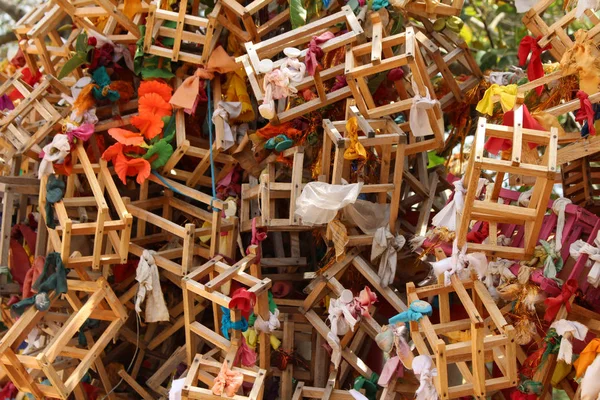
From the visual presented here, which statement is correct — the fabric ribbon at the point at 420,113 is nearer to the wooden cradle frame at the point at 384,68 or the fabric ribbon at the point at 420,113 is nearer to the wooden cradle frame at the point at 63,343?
the wooden cradle frame at the point at 384,68

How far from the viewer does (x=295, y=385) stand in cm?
461

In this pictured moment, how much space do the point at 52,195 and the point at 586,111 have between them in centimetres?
285

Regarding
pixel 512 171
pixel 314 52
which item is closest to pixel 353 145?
pixel 314 52

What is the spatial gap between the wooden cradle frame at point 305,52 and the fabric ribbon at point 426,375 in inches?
59.4

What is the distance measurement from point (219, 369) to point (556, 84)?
2.27 meters

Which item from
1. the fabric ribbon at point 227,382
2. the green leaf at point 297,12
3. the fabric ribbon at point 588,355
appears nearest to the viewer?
the fabric ribbon at point 588,355

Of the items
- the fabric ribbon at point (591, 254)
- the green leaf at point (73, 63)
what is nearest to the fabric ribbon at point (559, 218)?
the fabric ribbon at point (591, 254)

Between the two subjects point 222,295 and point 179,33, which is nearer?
point 222,295

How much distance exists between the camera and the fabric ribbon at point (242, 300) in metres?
4.16

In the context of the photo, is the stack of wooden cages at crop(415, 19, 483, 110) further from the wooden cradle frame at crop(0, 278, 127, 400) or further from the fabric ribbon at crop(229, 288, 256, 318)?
the wooden cradle frame at crop(0, 278, 127, 400)

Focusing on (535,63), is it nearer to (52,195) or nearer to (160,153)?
(160,153)

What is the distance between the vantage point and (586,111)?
3.92 meters

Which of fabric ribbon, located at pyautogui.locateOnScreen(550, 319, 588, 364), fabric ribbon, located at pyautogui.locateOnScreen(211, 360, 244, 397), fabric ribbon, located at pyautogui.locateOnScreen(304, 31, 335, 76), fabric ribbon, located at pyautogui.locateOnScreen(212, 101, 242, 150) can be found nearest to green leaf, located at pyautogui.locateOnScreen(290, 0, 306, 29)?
fabric ribbon, located at pyautogui.locateOnScreen(304, 31, 335, 76)

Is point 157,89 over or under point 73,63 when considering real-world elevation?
under
